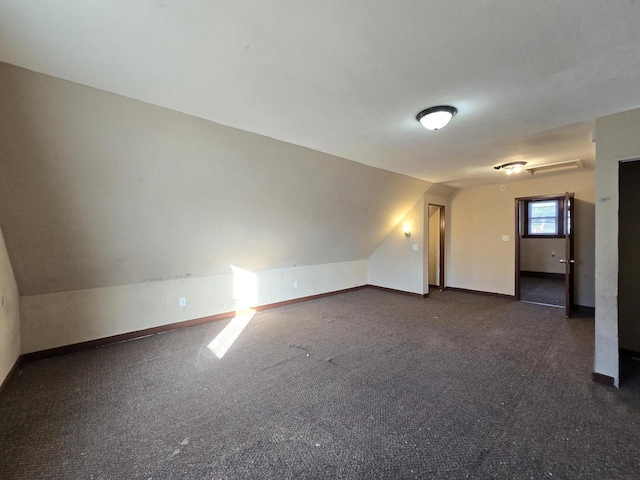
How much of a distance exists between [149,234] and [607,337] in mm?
4841

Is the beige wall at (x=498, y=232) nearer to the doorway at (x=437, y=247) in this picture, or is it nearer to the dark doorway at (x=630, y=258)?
the doorway at (x=437, y=247)

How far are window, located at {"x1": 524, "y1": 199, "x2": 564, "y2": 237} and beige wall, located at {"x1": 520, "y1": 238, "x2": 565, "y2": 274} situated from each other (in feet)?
0.91

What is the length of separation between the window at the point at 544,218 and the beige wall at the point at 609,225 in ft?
19.0

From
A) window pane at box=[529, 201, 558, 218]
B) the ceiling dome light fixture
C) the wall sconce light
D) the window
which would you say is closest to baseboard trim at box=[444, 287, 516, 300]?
the wall sconce light

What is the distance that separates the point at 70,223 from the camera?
2.70m

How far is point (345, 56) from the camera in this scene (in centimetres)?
170

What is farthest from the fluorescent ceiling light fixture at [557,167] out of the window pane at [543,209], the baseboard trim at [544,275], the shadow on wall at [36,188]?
the shadow on wall at [36,188]

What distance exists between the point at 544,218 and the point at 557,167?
13.7ft

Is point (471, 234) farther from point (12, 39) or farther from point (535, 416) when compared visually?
point (12, 39)

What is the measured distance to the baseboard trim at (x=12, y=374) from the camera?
244 cm

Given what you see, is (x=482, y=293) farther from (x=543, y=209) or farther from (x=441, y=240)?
(x=543, y=209)

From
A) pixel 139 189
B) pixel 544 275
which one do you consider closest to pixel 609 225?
pixel 139 189

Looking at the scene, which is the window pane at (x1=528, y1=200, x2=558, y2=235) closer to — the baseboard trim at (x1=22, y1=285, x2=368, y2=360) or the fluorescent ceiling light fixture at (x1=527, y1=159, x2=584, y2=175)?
the fluorescent ceiling light fixture at (x1=527, y1=159, x2=584, y2=175)

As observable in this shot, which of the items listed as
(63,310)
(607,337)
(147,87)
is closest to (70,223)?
(63,310)
